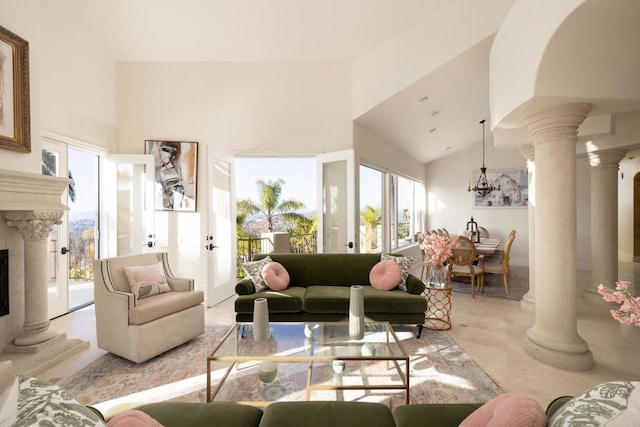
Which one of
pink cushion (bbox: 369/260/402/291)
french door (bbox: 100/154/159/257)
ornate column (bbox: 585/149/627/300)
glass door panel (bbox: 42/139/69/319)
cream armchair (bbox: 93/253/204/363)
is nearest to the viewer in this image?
cream armchair (bbox: 93/253/204/363)

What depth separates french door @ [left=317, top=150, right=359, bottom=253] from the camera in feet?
15.4

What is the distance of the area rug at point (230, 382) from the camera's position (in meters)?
2.31

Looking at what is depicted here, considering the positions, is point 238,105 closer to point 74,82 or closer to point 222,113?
point 222,113

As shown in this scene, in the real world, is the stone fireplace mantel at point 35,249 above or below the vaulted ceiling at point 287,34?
below

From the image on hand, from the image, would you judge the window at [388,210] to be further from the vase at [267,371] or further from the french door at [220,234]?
the vase at [267,371]

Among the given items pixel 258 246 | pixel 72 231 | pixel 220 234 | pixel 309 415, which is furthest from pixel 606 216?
pixel 72 231

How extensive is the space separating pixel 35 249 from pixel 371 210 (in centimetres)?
581

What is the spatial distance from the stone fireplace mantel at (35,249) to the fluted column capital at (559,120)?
4534 millimetres

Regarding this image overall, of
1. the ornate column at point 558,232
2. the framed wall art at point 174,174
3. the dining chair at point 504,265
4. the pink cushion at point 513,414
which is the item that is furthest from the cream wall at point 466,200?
the pink cushion at point 513,414

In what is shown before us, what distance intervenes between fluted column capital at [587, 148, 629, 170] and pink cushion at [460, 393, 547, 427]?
205 inches

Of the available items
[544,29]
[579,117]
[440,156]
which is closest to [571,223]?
[579,117]

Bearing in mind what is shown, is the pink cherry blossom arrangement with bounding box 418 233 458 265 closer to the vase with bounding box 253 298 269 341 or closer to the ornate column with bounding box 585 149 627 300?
the vase with bounding box 253 298 269 341

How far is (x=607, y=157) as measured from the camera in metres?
4.75

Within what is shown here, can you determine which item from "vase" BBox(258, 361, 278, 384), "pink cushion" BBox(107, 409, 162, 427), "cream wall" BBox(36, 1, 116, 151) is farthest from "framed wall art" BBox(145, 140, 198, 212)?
"pink cushion" BBox(107, 409, 162, 427)
